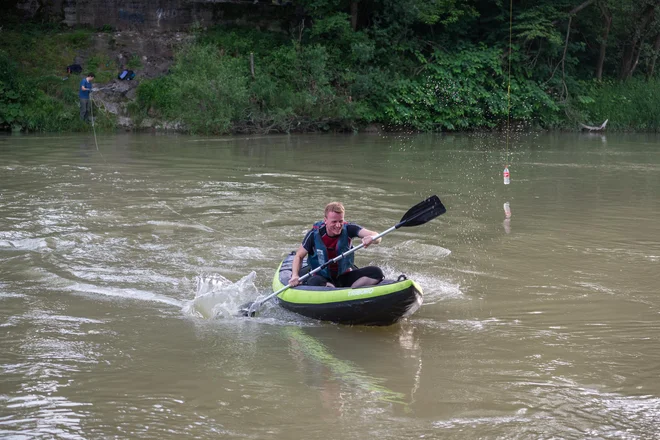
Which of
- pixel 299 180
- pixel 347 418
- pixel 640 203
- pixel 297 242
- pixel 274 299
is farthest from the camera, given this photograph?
pixel 299 180

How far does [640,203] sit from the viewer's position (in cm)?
1317

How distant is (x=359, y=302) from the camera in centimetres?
673

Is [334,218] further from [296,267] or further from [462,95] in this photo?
[462,95]

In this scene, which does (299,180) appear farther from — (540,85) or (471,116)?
(540,85)

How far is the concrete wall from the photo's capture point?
28547 millimetres

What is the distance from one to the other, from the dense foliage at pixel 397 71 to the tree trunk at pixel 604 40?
0.09 m

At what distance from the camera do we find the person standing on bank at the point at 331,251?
7305 mm

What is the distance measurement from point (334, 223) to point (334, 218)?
0.19ft

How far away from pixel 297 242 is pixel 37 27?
835 inches

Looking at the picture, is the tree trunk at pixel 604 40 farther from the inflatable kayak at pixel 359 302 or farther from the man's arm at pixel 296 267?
the inflatable kayak at pixel 359 302

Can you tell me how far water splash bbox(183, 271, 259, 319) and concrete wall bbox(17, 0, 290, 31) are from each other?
22216 mm

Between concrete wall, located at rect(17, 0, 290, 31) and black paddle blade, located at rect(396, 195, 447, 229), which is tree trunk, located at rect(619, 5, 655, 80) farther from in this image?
black paddle blade, located at rect(396, 195, 447, 229)

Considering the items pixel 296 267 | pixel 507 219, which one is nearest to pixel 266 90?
pixel 507 219

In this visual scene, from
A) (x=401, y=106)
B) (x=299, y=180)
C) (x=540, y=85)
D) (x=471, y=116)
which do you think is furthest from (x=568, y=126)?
(x=299, y=180)
